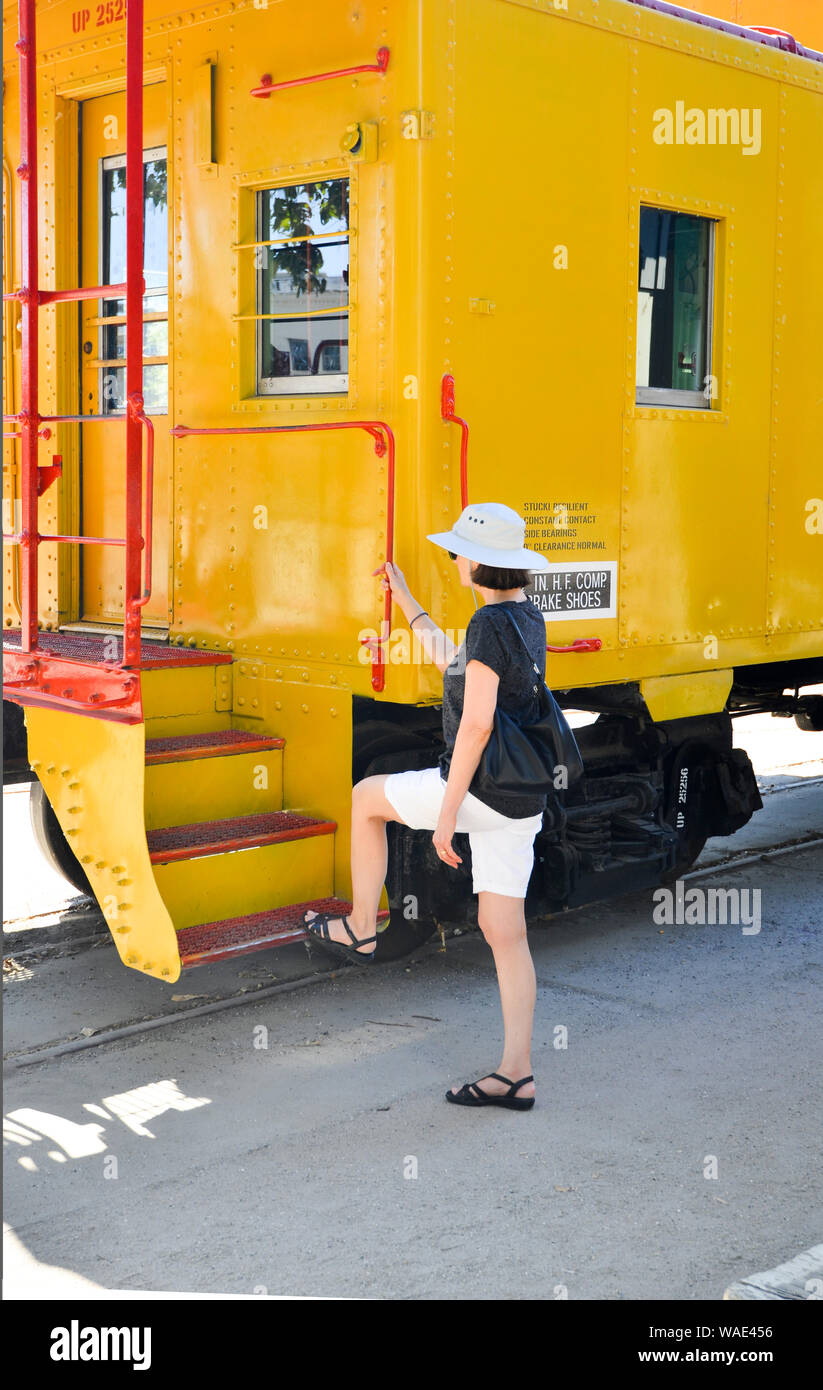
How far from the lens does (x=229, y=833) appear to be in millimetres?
5039

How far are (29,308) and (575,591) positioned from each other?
86.8 inches

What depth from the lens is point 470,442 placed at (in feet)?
16.5

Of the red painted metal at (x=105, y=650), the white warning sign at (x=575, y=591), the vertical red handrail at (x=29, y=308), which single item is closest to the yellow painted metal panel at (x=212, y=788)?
the red painted metal at (x=105, y=650)

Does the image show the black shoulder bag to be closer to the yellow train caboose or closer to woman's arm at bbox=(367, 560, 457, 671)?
woman's arm at bbox=(367, 560, 457, 671)

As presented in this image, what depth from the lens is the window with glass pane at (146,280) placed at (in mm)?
5852

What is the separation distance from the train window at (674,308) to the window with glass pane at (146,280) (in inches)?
75.1

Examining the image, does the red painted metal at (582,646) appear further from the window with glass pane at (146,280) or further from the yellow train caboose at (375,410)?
the window with glass pane at (146,280)

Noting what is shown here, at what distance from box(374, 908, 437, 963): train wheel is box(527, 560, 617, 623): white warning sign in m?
1.23

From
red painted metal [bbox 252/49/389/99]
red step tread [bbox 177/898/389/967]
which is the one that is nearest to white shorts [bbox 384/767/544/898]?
red step tread [bbox 177/898/389/967]

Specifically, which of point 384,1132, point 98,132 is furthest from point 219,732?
point 98,132

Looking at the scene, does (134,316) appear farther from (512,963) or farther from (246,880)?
(512,963)

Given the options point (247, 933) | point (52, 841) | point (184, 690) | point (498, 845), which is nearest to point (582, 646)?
point (498, 845)

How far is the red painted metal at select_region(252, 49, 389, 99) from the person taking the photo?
483 cm
